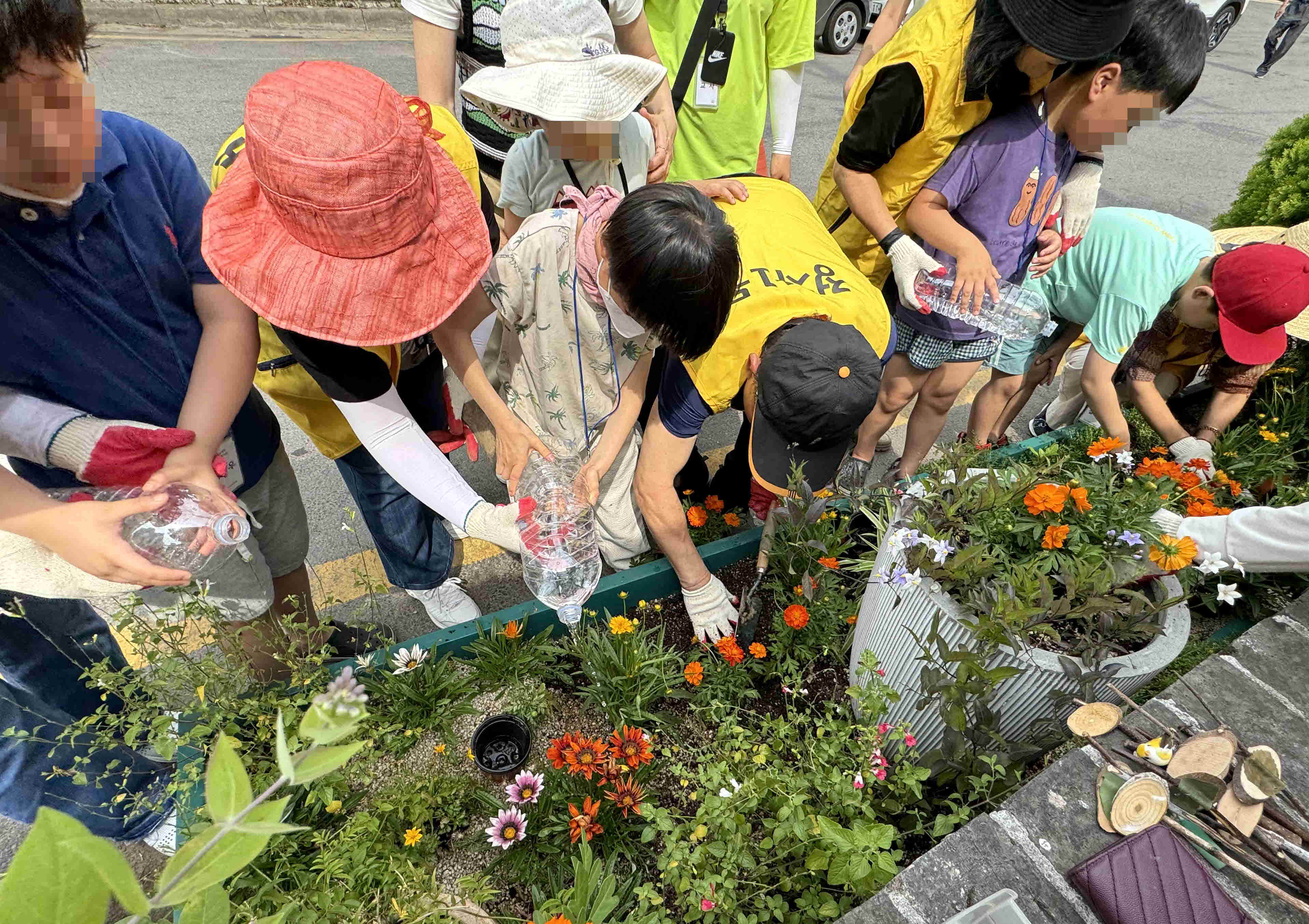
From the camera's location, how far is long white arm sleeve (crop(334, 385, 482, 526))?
1580mm

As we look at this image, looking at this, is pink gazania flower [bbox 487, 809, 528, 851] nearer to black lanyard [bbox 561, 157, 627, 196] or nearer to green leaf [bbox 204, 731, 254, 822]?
green leaf [bbox 204, 731, 254, 822]

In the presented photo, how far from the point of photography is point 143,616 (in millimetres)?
1813

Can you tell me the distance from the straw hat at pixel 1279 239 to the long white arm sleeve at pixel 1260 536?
1.07m

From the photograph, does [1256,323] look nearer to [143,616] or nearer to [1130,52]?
[1130,52]

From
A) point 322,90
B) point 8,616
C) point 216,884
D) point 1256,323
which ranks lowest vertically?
point 8,616

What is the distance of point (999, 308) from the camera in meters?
2.38

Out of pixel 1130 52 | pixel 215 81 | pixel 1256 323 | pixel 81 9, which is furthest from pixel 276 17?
pixel 1256 323

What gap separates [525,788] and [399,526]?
39.1 inches

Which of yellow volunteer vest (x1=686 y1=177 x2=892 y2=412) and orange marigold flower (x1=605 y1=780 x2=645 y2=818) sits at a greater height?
yellow volunteer vest (x1=686 y1=177 x2=892 y2=412)

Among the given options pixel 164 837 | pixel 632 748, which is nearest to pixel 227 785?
pixel 632 748

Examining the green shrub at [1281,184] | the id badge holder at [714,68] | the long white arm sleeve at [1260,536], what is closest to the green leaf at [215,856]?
the long white arm sleeve at [1260,536]

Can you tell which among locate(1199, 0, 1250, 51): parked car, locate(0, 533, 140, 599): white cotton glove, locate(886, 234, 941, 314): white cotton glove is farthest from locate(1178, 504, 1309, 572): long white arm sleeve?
locate(1199, 0, 1250, 51): parked car

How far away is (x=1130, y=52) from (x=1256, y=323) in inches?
43.2

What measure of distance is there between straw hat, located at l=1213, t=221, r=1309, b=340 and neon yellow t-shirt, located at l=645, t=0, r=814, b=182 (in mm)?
1941
